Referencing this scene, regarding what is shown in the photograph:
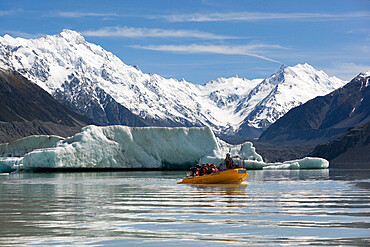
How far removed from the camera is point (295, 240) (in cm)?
1448

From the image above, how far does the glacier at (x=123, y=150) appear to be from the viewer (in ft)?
225

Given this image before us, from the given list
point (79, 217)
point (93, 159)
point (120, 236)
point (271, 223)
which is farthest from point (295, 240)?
point (93, 159)

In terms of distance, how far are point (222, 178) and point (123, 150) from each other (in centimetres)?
3593

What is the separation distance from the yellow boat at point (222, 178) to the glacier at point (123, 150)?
31179 millimetres

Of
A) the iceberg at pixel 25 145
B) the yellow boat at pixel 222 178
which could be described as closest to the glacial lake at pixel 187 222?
the yellow boat at pixel 222 178

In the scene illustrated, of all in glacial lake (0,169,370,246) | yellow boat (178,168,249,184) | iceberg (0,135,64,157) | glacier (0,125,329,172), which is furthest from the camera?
iceberg (0,135,64,157)

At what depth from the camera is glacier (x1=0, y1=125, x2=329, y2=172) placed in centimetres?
6850

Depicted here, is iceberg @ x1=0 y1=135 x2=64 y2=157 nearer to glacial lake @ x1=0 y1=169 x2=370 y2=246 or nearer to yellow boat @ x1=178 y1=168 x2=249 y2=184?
yellow boat @ x1=178 y1=168 x2=249 y2=184

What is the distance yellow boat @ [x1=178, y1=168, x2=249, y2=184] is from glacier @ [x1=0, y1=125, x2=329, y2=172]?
3118cm

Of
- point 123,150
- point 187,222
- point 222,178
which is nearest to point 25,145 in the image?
point 123,150

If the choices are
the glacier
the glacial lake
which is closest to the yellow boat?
the glacial lake

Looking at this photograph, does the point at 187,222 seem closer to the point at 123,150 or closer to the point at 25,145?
the point at 123,150

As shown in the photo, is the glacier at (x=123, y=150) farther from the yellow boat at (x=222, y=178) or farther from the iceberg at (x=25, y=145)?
the yellow boat at (x=222, y=178)

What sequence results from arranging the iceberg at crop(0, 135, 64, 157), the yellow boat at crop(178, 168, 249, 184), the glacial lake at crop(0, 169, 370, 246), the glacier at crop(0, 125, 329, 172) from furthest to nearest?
the iceberg at crop(0, 135, 64, 157) < the glacier at crop(0, 125, 329, 172) < the yellow boat at crop(178, 168, 249, 184) < the glacial lake at crop(0, 169, 370, 246)
